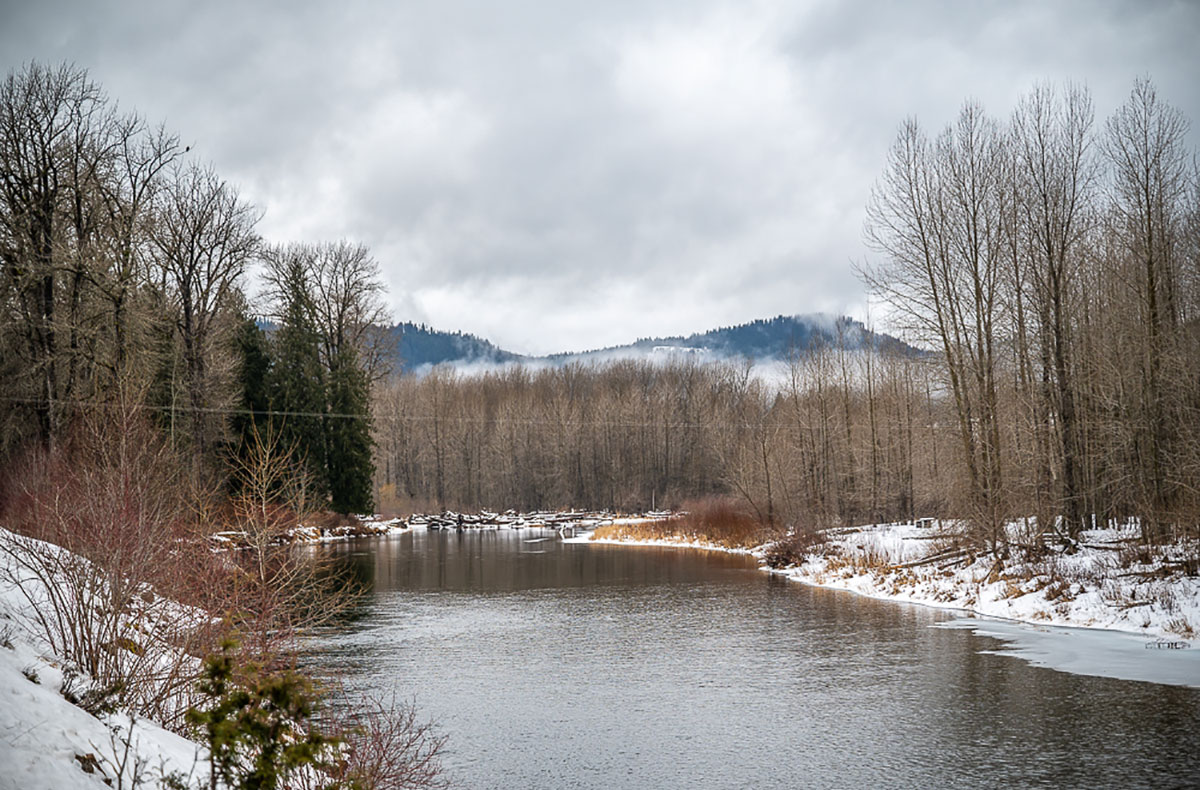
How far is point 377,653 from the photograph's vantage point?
17000 millimetres

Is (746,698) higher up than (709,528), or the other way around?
(709,528)

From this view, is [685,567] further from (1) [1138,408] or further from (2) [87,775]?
(2) [87,775]

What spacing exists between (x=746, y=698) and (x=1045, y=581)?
1090 cm

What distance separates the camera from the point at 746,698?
1327cm

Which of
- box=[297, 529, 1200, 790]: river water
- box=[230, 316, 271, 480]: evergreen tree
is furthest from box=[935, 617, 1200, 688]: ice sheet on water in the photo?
box=[230, 316, 271, 480]: evergreen tree

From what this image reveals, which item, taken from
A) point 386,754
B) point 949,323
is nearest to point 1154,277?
point 949,323

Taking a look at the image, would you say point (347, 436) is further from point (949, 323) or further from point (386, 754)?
point (386, 754)

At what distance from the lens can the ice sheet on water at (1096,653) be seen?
44.8 ft

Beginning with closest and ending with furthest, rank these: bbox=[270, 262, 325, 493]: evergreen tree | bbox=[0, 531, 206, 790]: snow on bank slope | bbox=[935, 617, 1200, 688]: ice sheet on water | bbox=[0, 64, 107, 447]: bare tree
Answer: bbox=[0, 531, 206, 790]: snow on bank slope, bbox=[935, 617, 1200, 688]: ice sheet on water, bbox=[0, 64, 107, 447]: bare tree, bbox=[270, 262, 325, 493]: evergreen tree

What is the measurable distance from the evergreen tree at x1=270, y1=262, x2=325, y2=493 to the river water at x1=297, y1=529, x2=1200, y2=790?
2730 cm

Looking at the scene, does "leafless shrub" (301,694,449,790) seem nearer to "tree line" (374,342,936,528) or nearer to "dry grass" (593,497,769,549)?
"dry grass" (593,497,769,549)

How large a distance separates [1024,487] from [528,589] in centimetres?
1478

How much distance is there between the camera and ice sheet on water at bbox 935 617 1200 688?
13656 mm

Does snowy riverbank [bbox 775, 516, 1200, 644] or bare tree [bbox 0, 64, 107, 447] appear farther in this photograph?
bare tree [bbox 0, 64, 107, 447]
